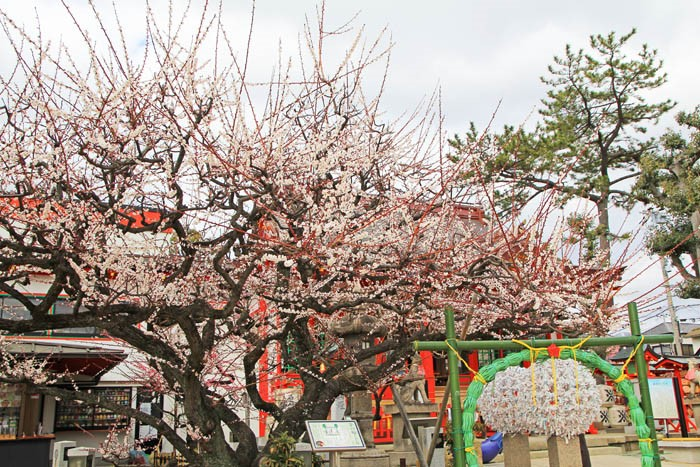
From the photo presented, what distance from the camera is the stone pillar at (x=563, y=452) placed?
601cm

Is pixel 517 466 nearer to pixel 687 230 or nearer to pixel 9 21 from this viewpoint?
pixel 9 21

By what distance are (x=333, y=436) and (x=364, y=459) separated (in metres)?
3.23

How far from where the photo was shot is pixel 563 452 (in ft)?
19.8

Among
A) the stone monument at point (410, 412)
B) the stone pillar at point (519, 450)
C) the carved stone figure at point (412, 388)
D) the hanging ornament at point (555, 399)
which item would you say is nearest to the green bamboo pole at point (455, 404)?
the hanging ornament at point (555, 399)

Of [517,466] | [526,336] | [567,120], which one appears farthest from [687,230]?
[517,466]

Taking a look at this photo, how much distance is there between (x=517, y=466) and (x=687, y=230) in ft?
46.2

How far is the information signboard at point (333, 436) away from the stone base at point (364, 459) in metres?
2.72

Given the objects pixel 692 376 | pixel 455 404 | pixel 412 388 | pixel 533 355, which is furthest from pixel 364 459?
pixel 692 376

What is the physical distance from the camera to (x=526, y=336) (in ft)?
30.3

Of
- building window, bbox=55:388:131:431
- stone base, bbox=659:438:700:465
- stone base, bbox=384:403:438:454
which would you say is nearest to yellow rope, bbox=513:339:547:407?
stone base, bbox=384:403:438:454

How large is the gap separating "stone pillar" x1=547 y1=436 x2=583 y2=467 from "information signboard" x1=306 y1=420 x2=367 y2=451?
2171mm

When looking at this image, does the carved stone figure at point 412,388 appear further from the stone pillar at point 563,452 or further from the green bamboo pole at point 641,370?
the green bamboo pole at point 641,370

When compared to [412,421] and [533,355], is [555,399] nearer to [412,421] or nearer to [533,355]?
[533,355]

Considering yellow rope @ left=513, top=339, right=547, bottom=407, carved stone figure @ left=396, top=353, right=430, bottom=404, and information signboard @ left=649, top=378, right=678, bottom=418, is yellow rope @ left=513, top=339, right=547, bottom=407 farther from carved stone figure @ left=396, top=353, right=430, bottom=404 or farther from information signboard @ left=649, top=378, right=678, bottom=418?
information signboard @ left=649, top=378, right=678, bottom=418
